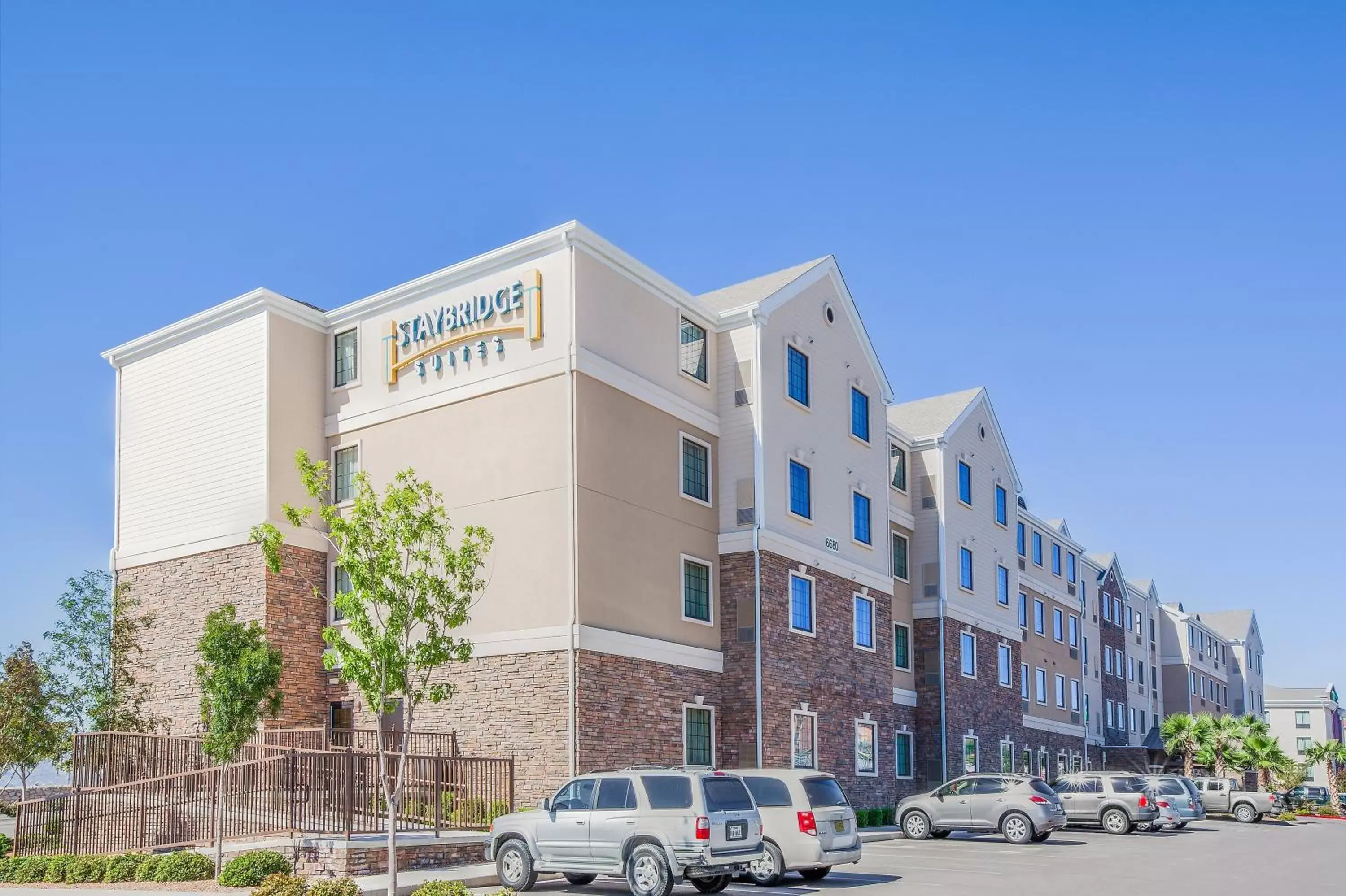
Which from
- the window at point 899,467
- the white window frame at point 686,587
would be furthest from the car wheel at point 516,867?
the window at point 899,467

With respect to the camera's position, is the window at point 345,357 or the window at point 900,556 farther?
the window at point 900,556

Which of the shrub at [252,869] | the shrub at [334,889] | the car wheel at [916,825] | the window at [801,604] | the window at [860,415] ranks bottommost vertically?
the car wheel at [916,825]

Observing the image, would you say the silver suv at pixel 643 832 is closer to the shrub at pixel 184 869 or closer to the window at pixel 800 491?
the shrub at pixel 184 869

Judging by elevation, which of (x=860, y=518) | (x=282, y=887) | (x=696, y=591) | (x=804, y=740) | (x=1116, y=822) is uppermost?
(x=860, y=518)

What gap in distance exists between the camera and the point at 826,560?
34844mm

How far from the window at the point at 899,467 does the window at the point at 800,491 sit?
8.75 m

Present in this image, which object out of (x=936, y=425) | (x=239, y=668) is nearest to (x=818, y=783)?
(x=239, y=668)

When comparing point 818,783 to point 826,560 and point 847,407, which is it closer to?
point 826,560

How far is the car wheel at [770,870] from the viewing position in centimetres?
2153

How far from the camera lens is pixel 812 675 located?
3350cm

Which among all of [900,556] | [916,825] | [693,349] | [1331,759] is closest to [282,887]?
[693,349]

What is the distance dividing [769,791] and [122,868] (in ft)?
35.7

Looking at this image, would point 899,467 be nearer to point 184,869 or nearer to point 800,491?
point 800,491

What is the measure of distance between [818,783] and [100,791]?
13.9 m
